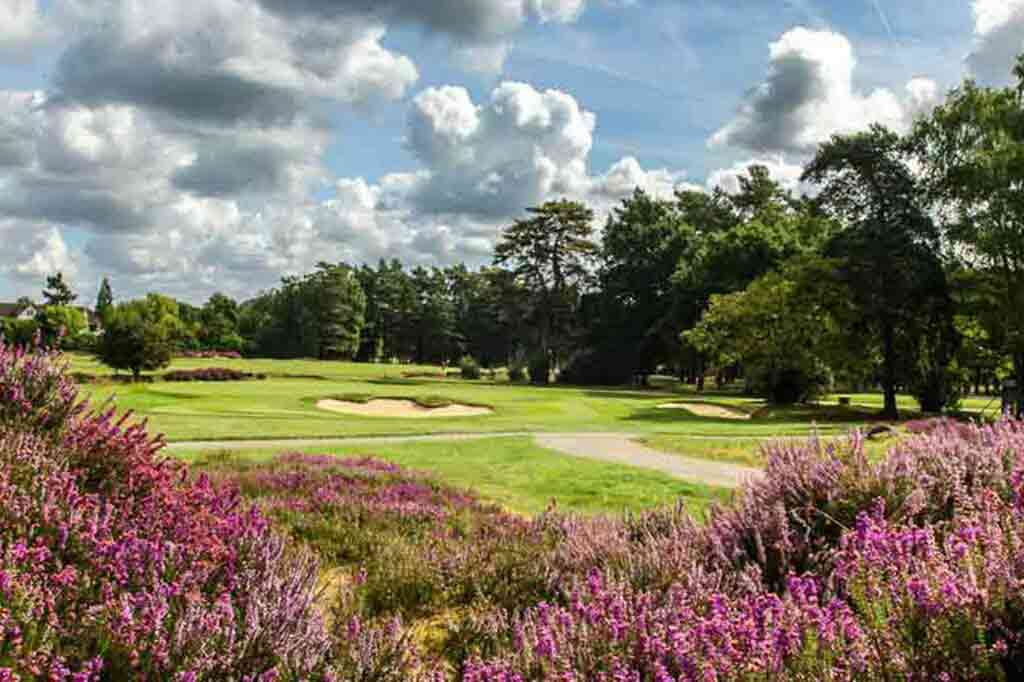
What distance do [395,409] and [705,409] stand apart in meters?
15.3

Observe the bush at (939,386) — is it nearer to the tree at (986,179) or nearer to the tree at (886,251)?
the tree at (886,251)

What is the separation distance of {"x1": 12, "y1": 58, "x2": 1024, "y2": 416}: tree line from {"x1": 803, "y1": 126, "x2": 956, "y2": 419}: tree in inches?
2.8

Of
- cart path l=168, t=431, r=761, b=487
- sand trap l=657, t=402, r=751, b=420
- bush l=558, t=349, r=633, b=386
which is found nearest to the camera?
cart path l=168, t=431, r=761, b=487

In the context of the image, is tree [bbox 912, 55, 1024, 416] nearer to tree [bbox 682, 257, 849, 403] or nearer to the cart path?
tree [bbox 682, 257, 849, 403]

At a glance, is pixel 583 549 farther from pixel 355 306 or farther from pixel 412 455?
pixel 355 306

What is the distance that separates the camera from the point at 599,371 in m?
66.2

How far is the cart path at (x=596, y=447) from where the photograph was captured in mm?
14023

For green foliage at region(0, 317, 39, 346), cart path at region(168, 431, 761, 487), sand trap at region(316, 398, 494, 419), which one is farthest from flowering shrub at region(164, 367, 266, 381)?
cart path at region(168, 431, 761, 487)

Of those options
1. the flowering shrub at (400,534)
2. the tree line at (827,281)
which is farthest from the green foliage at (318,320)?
the flowering shrub at (400,534)

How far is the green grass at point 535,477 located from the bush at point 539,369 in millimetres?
45854

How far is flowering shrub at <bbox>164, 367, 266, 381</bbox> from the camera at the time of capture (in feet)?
152

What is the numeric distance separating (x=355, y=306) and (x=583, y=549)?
102m

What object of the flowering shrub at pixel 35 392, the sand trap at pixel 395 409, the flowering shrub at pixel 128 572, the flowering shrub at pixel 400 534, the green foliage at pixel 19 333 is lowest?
the sand trap at pixel 395 409

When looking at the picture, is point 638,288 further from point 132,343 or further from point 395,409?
point 132,343
